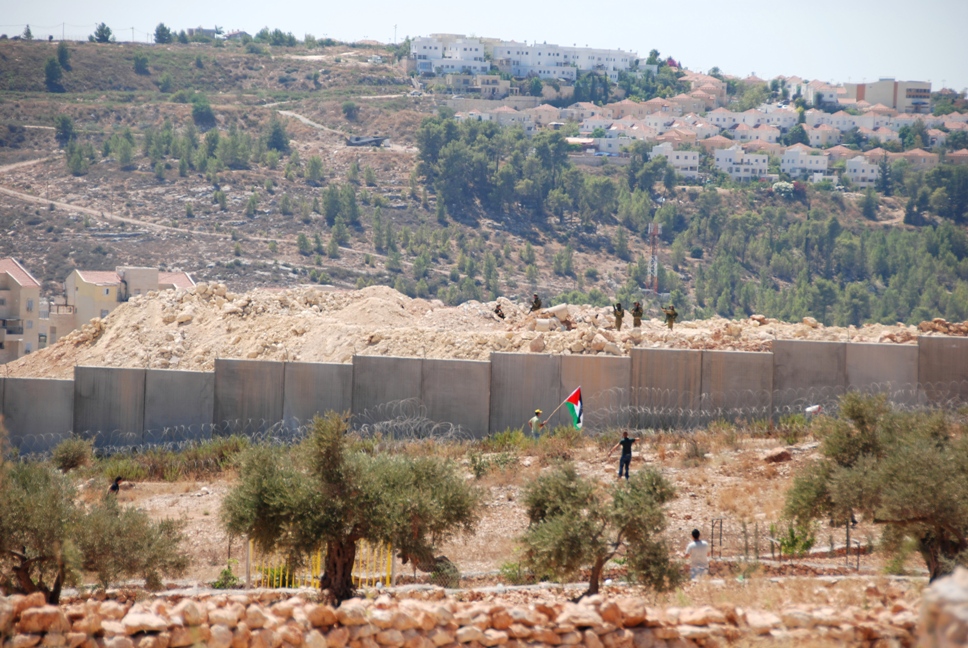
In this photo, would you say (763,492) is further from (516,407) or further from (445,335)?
(445,335)

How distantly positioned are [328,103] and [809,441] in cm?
10876

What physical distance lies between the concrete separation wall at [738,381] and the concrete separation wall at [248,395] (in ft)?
28.9

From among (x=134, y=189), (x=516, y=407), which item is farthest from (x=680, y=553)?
(x=134, y=189)

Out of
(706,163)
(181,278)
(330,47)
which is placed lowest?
(181,278)

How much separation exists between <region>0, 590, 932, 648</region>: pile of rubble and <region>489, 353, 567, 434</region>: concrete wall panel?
13.4 meters

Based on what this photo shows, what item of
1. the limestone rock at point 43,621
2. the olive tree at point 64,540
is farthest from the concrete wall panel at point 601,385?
the limestone rock at point 43,621

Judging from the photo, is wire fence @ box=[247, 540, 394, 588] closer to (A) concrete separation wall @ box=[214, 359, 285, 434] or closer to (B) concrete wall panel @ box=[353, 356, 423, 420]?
(B) concrete wall panel @ box=[353, 356, 423, 420]

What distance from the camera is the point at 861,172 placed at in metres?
128

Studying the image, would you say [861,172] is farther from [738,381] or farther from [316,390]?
[316,390]

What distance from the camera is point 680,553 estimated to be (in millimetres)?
14320

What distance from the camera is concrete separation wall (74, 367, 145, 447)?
923 inches

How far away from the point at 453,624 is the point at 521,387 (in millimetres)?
13982

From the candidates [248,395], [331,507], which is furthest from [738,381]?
[331,507]

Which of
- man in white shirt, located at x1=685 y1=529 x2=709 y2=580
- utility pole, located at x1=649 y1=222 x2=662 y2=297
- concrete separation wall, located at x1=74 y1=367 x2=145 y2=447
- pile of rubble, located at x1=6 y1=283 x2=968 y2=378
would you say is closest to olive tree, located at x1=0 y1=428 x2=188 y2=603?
man in white shirt, located at x1=685 y1=529 x2=709 y2=580
